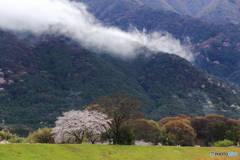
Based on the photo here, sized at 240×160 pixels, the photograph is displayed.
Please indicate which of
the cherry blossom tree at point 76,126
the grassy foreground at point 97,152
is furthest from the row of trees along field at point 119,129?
the grassy foreground at point 97,152

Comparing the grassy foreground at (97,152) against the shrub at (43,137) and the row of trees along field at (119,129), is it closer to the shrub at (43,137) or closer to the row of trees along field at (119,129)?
the row of trees along field at (119,129)

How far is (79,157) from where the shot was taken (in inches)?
1927

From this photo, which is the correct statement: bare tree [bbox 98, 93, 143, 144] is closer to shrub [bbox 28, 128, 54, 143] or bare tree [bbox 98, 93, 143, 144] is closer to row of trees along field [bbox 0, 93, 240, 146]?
row of trees along field [bbox 0, 93, 240, 146]

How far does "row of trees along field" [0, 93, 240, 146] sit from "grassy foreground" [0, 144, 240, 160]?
11965 mm

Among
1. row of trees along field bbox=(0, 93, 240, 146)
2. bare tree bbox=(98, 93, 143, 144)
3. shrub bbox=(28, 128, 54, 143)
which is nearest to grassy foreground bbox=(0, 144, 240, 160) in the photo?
row of trees along field bbox=(0, 93, 240, 146)

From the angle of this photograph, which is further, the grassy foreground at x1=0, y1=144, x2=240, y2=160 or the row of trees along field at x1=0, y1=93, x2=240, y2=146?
the row of trees along field at x1=0, y1=93, x2=240, y2=146

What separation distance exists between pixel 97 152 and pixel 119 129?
23.1m

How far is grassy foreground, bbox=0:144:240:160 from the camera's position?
43.9 m

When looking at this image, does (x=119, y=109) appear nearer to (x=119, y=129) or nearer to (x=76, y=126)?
(x=119, y=129)

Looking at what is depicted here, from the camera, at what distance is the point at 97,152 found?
5416cm

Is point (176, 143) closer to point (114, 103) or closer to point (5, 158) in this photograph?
point (114, 103)

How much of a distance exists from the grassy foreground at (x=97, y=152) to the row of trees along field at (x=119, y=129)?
12.0 m

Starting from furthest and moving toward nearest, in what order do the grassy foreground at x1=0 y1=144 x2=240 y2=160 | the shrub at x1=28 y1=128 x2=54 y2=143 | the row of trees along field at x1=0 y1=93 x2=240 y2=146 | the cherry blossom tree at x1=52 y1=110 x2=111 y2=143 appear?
the shrub at x1=28 y1=128 x2=54 y2=143, the row of trees along field at x1=0 y1=93 x2=240 y2=146, the cherry blossom tree at x1=52 y1=110 x2=111 y2=143, the grassy foreground at x1=0 y1=144 x2=240 y2=160

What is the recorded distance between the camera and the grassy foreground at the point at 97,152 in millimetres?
43934
